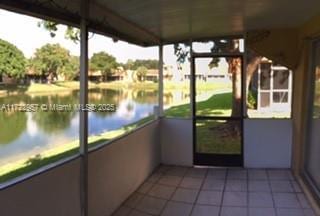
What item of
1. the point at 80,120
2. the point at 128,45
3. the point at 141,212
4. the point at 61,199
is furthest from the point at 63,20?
the point at 141,212

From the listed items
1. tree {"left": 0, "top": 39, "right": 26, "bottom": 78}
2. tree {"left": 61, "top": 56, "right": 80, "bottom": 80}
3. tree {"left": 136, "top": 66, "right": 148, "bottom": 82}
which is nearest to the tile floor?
tree {"left": 136, "top": 66, "right": 148, "bottom": 82}

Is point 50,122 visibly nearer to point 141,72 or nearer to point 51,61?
point 51,61

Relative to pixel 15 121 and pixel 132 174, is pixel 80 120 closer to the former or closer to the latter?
pixel 15 121

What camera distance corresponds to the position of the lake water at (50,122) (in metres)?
2.16

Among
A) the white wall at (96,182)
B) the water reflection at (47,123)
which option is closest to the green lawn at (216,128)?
the white wall at (96,182)

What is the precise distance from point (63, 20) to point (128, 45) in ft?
5.70

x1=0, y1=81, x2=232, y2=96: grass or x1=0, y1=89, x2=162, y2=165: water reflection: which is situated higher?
x1=0, y1=81, x2=232, y2=96: grass

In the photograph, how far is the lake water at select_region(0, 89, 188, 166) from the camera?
2162mm

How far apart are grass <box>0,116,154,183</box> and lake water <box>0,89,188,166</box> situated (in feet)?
0.14

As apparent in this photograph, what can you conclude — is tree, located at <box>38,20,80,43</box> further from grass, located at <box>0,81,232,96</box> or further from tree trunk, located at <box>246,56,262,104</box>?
tree trunk, located at <box>246,56,262,104</box>

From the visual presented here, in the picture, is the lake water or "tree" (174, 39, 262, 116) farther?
"tree" (174, 39, 262, 116)

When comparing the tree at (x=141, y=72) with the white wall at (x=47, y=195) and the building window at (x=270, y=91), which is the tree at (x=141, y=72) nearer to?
the building window at (x=270, y=91)

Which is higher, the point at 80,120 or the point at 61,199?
the point at 80,120

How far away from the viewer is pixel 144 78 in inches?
202
